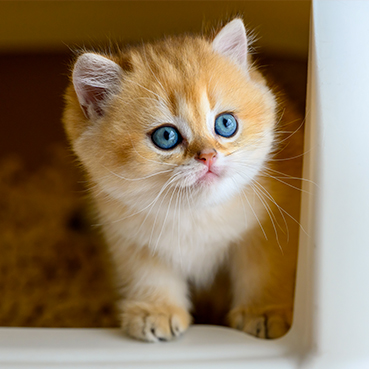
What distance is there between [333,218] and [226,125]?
288 mm

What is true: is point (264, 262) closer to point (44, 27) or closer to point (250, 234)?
point (250, 234)

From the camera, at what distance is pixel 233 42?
3.34 ft

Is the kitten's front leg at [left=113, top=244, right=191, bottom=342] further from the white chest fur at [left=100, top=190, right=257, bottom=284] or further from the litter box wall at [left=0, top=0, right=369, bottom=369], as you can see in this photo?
the litter box wall at [left=0, top=0, right=369, bottom=369]

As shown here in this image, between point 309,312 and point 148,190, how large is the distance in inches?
15.9

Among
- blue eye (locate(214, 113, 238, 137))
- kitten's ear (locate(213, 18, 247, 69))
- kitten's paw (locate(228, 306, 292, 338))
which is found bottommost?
kitten's paw (locate(228, 306, 292, 338))

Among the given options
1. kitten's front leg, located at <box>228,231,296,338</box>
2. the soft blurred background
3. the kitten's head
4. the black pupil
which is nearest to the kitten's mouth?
the kitten's head

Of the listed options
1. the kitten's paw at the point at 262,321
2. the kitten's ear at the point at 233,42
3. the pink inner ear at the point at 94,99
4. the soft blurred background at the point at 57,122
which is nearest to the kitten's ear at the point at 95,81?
the pink inner ear at the point at 94,99

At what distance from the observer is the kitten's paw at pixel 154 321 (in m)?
0.98

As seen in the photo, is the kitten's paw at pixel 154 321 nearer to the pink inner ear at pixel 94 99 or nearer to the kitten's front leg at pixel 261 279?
the kitten's front leg at pixel 261 279

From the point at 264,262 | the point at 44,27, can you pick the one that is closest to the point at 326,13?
the point at 264,262

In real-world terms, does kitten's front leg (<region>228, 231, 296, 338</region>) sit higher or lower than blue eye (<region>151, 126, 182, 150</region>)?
lower

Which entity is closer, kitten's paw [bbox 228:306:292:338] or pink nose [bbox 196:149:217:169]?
pink nose [bbox 196:149:217:169]

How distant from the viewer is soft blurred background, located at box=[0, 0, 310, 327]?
1.29m

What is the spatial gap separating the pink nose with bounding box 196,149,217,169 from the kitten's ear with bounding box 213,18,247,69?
0.31 metres
